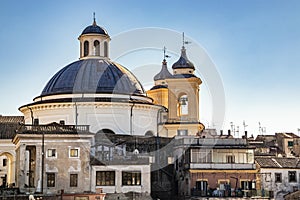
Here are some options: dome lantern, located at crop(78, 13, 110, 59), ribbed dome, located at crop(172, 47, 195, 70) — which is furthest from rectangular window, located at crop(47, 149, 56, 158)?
ribbed dome, located at crop(172, 47, 195, 70)

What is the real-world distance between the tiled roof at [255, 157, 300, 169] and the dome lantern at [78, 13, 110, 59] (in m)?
24.3

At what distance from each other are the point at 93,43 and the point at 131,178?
84.4 ft

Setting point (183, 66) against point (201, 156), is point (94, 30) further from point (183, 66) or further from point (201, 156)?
point (201, 156)

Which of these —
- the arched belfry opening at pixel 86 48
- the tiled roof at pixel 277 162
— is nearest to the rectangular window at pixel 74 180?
the tiled roof at pixel 277 162

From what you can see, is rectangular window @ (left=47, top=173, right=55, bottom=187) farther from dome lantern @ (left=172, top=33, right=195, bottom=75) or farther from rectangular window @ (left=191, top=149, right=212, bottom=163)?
dome lantern @ (left=172, top=33, right=195, bottom=75)

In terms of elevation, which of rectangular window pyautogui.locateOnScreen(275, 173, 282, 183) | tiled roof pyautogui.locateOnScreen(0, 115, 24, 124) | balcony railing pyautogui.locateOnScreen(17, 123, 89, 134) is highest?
tiled roof pyautogui.locateOnScreen(0, 115, 24, 124)

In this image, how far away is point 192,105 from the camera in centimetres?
7300

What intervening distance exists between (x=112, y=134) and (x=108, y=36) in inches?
663

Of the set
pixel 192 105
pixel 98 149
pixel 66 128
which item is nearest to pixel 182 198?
pixel 98 149

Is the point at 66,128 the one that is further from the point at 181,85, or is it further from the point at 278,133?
the point at 278,133

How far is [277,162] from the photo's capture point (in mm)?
63469

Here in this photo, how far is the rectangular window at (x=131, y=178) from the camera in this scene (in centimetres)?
5134

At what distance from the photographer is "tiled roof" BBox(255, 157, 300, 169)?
6234 centimetres

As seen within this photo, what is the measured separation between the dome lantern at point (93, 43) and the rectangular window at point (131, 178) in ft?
79.0
